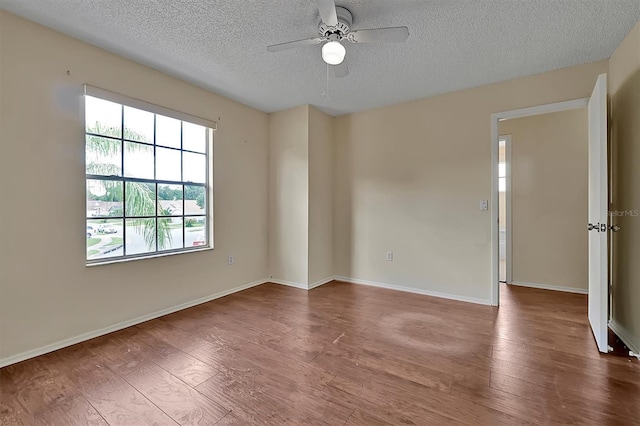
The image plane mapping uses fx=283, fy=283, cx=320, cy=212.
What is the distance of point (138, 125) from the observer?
2861 mm

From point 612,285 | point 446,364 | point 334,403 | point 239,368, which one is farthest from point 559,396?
point 239,368

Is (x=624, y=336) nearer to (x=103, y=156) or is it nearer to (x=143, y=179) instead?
(x=143, y=179)

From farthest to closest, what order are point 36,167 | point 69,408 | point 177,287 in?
point 177,287 < point 36,167 < point 69,408

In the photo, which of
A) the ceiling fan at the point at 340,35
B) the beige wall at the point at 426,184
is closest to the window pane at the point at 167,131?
the ceiling fan at the point at 340,35

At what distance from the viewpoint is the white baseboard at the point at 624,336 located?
2.14 meters

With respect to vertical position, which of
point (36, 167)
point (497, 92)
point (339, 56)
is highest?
point (497, 92)

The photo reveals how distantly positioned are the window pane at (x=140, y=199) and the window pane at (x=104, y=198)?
75 mm

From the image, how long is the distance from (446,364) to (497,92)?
2959 mm

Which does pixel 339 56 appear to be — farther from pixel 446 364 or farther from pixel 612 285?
pixel 612 285

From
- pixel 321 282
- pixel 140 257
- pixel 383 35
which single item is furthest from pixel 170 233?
pixel 383 35

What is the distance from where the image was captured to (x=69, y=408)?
1616 mm

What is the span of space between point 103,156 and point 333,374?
2720mm

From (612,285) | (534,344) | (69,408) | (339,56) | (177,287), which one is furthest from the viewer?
(177,287)

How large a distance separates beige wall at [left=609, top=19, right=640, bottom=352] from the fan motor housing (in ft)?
7.24
